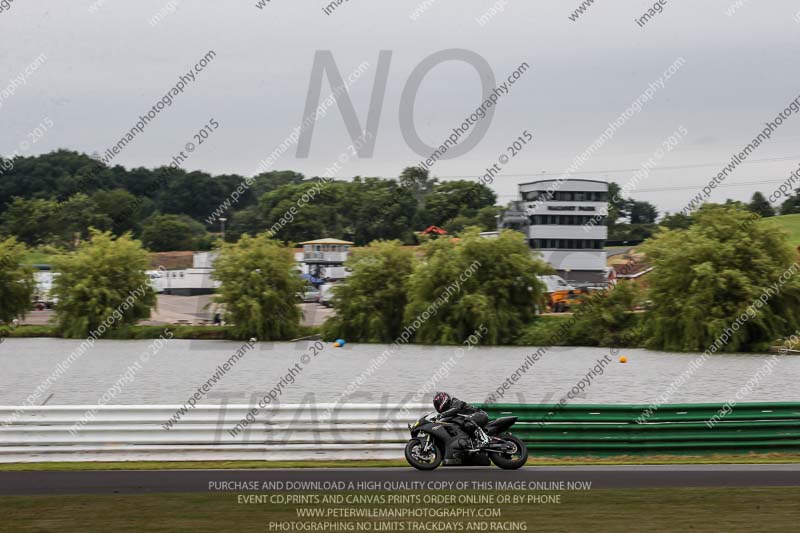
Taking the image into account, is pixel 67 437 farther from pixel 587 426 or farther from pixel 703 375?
pixel 703 375

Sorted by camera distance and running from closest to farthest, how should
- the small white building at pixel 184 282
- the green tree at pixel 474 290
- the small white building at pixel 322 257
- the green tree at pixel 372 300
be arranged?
1. the green tree at pixel 474 290
2. the green tree at pixel 372 300
3. the small white building at pixel 184 282
4. the small white building at pixel 322 257

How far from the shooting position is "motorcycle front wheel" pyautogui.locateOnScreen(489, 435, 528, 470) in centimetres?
1427

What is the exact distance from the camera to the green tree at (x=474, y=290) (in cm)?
5719

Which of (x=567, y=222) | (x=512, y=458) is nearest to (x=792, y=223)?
(x=567, y=222)

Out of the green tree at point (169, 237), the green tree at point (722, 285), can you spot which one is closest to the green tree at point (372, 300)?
the green tree at point (722, 285)

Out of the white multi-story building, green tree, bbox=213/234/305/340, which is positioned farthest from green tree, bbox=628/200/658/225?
green tree, bbox=213/234/305/340

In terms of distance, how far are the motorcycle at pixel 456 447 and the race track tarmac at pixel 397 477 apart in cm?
15

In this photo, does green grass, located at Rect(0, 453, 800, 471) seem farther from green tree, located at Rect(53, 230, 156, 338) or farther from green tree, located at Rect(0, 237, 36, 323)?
green tree, located at Rect(0, 237, 36, 323)

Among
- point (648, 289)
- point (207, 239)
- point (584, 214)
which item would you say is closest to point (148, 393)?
point (648, 289)

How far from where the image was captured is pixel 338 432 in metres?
15.5

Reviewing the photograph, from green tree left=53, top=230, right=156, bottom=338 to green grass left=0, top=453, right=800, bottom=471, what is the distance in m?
49.5

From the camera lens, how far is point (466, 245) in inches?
2339

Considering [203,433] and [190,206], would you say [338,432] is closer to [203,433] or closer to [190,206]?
[203,433]

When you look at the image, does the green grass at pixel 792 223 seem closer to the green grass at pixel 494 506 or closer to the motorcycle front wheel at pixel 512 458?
the motorcycle front wheel at pixel 512 458
